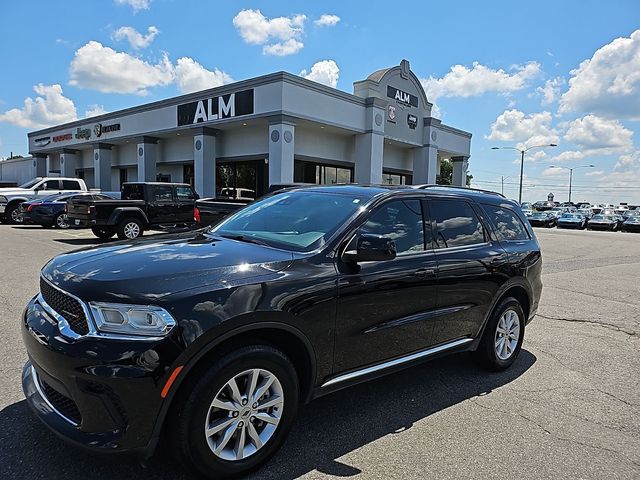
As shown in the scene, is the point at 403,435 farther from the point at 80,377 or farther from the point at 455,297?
the point at 80,377

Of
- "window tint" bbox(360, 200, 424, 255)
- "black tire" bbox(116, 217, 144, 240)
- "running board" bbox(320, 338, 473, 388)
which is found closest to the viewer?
"running board" bbox(320, 338, 473, 388)

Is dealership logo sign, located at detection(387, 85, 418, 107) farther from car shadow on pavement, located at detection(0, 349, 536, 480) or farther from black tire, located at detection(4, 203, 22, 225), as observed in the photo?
car shadow on pavement, located at detection(0, 349, 536, 480)

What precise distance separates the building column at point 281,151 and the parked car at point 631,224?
32822mm

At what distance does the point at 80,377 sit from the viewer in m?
2.34

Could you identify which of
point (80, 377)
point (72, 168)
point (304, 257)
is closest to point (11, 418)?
point (80, 377)

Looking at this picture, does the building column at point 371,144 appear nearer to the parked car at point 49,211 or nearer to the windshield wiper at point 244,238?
the parked car at point 49,211

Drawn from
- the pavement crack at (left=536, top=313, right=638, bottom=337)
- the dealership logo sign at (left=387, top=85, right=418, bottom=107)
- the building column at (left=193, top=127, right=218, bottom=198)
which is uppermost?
the dealership logo sign at (left=387, top=85, right=418, bottom=107)

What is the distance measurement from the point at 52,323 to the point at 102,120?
35059 mm

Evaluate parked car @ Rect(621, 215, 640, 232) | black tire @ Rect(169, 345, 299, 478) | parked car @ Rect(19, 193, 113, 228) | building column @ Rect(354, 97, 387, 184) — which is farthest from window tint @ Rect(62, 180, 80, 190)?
parked car @ Rect(621, 215, 640, 232)

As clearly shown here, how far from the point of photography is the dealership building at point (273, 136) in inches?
929

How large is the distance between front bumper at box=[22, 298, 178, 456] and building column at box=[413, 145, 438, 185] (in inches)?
1275

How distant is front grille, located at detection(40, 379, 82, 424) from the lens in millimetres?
2438

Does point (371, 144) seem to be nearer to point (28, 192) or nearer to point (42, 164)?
point (28, 192)

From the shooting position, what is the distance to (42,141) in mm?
40844
